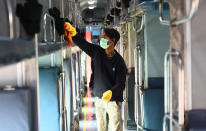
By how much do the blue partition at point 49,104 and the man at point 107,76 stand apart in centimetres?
Result: 102

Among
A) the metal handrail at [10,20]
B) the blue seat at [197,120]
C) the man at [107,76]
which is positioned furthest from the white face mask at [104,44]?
the metal handrail at [10,20]

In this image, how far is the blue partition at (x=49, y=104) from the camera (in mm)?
3168

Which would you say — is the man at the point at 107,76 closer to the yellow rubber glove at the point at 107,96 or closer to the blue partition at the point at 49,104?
the yellow rubber glove at the point at 107,96

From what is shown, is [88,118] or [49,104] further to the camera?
[88,118]

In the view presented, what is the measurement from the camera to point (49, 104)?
3.19 meters

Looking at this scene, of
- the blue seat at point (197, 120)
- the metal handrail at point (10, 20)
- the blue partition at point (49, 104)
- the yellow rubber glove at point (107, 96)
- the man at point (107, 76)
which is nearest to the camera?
the metal handrail at point (10, 20)

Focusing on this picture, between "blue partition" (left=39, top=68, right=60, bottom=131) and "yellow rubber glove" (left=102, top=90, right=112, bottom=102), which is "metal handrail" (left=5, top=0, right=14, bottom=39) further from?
"yellow rubber glove" (left=102, top=90, right=112, bottom=102)

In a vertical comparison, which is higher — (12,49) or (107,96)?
(12,49)

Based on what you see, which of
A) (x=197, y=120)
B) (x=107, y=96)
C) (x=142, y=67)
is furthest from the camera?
(x=142, y=67)

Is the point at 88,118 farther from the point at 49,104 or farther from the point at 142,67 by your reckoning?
the point at 49,104

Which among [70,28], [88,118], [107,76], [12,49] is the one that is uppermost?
[70,28]

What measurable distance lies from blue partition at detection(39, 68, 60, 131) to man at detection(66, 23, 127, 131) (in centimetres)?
102

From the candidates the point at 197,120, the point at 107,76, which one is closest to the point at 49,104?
the point at 107,76

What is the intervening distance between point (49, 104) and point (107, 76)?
48.7 inches
